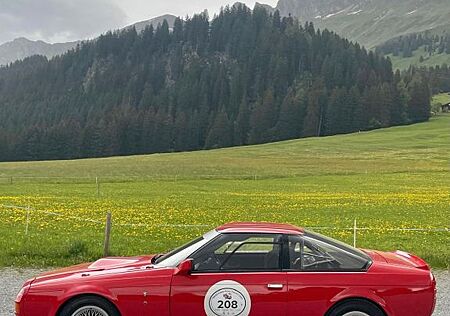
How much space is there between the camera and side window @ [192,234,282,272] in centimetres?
718

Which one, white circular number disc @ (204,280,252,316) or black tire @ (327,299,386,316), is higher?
white circular number disc @ (204,280,252,316)

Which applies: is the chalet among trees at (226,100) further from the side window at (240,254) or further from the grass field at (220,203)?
the side window at (240,254)

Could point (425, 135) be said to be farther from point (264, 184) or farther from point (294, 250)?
point (294, 250)

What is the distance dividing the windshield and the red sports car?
0.03m

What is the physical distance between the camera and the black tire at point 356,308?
6.99 metres

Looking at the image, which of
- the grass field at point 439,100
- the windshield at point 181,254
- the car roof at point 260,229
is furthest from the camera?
the grass field at point 439,100

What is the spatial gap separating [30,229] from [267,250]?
12.6m

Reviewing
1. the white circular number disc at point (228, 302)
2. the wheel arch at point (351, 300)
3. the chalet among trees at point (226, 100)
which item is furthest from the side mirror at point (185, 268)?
the chalet among trees at point (226, 100)

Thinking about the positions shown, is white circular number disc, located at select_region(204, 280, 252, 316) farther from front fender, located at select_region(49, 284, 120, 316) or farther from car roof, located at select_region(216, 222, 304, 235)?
front fender, located at select_region(49, 284, 120, 316)

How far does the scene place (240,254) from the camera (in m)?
7.38

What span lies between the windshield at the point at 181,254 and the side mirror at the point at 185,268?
0.25m

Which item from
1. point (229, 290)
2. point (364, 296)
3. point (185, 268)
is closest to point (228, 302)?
point (229, 290)

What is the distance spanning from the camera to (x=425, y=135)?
103 meters

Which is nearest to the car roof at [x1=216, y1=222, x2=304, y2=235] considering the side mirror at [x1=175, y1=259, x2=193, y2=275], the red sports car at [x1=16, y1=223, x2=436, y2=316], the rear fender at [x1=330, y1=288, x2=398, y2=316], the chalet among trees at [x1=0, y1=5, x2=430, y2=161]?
the red sports car at [x1=16, y1=223, x2=436, y2=316]
